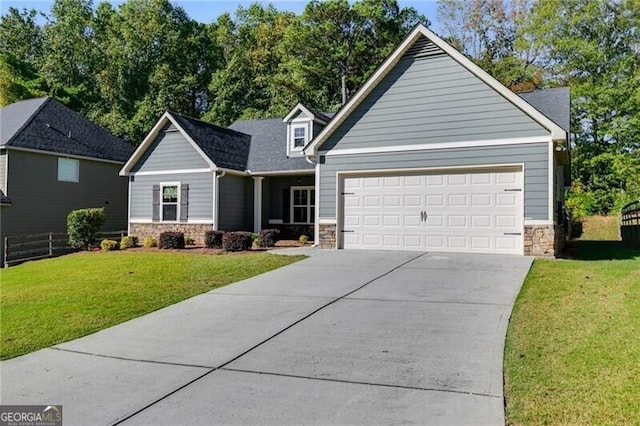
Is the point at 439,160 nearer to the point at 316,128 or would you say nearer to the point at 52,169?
the point at 316,128

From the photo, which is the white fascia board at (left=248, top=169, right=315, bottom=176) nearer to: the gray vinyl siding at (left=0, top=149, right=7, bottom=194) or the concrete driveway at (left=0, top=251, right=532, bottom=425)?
the gray vinyl siding at (left=0, top=149, right=7, bottom=194)

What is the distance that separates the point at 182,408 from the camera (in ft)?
14.0

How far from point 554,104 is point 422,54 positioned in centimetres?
494

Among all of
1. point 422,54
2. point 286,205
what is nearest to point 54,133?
point 286,205

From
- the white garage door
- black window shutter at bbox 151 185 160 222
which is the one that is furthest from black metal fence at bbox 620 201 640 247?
black window shutter at bbox 151 185 160 222

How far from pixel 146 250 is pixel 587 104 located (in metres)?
25.5

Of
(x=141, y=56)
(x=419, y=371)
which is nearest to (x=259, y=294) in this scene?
(x=419, y=371)

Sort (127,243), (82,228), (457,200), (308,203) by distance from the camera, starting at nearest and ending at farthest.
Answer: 1. (457,200)
2. (127,243)
3. (82,228)
4. (308,203)

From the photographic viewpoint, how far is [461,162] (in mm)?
13109

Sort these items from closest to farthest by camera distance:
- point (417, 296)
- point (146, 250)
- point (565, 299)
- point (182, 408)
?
point (182, 408)
point (565, 299)
point (417, 296)
point (146, 250)

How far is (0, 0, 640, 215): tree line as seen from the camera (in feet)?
92.5

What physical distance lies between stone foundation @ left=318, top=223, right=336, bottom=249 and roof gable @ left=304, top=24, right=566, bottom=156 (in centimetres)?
230

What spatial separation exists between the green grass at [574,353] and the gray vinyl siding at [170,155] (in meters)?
13.9

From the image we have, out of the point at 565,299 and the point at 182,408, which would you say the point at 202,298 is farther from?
the point at 565,299
